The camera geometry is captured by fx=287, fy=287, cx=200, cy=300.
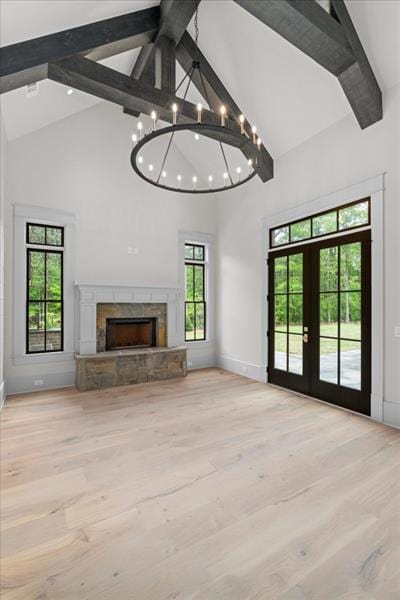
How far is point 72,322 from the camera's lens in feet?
16.8

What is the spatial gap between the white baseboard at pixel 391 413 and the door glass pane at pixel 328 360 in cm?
70

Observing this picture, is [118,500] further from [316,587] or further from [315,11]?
[315,11]

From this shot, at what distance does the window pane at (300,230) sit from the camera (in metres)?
4.46

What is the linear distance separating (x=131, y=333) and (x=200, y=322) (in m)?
1.59

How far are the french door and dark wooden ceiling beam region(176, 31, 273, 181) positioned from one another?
1.87m

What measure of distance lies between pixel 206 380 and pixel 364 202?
3775mm

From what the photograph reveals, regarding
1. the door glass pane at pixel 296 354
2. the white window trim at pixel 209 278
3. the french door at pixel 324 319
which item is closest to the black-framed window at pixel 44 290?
the white window trim at pixel 209 278

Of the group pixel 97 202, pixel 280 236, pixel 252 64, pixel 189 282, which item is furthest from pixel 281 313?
pixel 97 202

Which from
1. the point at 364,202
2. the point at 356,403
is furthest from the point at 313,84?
the point at 356,403

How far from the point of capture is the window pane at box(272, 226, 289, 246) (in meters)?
4.84

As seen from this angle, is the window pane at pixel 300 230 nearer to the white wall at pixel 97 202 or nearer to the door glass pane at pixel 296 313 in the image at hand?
the door glass pane at pixel 296 313

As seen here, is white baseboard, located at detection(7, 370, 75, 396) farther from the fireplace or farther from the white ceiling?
the white ceiling

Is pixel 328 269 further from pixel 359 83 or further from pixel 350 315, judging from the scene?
pixel 359 83

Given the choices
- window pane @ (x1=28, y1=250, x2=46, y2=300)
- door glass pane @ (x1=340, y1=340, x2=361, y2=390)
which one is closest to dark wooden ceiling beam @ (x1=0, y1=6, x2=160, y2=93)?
window pane @ (x1=28, y1=250, x2=46, y2=300)
